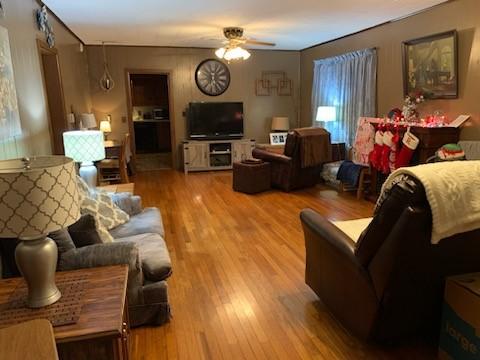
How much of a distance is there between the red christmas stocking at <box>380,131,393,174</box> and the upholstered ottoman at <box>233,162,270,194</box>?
175cm

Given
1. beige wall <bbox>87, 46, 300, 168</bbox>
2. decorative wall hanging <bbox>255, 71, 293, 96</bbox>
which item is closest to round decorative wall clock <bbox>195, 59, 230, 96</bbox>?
beige wall <bbox>87, 46, 300, 168</bbox>

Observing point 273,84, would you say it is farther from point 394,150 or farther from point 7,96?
point 7,96

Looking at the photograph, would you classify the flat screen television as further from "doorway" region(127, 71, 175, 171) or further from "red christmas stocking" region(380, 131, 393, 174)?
"red christmas stocking" region(380, 131, 393, 174)

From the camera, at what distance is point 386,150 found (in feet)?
15.1

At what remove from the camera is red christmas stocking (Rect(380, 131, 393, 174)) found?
4.56m

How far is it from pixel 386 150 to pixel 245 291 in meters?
2.94

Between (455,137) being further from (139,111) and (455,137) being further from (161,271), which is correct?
(139,111)

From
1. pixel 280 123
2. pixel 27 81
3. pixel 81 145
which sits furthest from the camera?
pixel 280 123

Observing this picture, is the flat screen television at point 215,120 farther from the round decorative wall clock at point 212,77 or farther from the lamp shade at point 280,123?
the lamp shade at point 280,123

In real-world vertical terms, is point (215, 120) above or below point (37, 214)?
above

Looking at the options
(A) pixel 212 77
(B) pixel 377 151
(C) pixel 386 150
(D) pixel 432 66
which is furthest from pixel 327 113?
(A) pixel 212 77

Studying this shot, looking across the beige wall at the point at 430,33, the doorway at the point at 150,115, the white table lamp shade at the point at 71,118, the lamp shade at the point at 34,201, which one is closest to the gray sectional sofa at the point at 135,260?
the lamp shade at the point at 34,201

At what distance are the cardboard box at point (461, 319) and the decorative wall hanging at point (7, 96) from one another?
2719 millimetres

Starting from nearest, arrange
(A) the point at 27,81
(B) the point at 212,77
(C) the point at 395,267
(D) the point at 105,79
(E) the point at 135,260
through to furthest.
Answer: (C) the point at 395,267 → (E) the point at 135,260 → (A) the point at 27,81 → (D) the point at 105,79 → (B) the point at 212,77
